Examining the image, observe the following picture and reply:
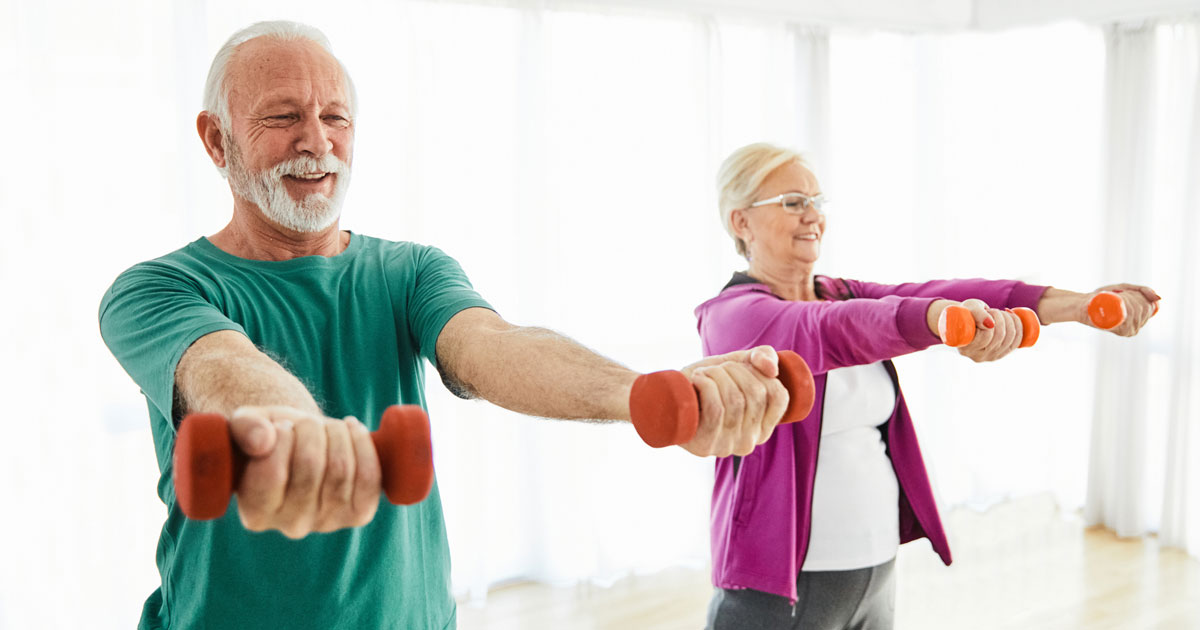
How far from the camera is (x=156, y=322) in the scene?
113 cm

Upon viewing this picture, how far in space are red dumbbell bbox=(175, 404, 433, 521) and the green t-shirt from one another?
51cm

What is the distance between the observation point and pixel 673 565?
14.2 ft

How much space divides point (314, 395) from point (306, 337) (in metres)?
0.09

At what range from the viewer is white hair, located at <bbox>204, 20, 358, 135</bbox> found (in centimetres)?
135

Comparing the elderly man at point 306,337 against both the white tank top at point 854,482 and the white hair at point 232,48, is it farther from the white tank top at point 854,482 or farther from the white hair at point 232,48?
the white tank top at point 854,482

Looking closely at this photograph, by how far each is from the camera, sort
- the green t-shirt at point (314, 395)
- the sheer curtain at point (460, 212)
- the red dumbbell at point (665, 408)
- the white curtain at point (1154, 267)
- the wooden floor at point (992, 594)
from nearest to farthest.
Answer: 1. the red dumbbell at point (665, 408)
2. the green t-shirt at point (314, 395)
3. the sheer curtain at point (460, 212)
4. the wooden floor at point (992, 594)
5. the white curtain at point (1154, 267)

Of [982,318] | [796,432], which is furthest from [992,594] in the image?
[982,318]

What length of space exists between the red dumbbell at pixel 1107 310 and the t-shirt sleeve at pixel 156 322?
170 centimetres

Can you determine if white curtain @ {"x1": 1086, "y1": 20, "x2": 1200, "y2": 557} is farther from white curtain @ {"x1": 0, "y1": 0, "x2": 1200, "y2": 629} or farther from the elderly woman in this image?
the elderly woman

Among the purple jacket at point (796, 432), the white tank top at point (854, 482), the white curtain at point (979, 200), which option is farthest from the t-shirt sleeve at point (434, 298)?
the white curtain at point (979, 200)

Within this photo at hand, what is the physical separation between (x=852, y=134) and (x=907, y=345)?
11.2 ft

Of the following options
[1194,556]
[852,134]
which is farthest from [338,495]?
[1194,556]

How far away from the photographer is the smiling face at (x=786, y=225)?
7.16 feet

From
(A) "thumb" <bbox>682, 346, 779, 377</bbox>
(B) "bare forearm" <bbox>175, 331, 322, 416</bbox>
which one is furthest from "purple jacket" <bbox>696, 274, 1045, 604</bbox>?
(B) "bare forearm" <bbox>175, 331, 322, 416</bbox>
